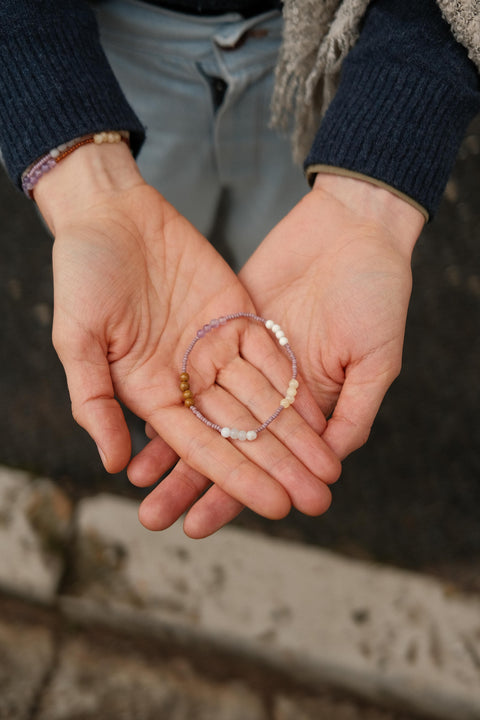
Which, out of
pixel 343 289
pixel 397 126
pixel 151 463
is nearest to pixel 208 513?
pixel 151 463

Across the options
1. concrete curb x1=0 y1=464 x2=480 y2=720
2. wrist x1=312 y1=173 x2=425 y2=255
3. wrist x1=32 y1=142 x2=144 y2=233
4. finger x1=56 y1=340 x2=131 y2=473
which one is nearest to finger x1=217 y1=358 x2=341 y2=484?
finger x1=56 y1=340 x2=131 y2=473

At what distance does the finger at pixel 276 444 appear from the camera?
4.50 feet

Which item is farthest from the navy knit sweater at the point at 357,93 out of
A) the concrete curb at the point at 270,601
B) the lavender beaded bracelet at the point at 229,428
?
the concrete curb at the point at 270,601

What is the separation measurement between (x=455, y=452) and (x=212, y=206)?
1.37 m

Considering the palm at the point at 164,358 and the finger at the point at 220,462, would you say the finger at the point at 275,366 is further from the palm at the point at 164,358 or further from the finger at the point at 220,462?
the finger at the point at 220,462

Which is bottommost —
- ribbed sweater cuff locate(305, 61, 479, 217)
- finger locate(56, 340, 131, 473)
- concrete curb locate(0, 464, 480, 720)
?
concrete curb locate(0, 464, 480, 720)

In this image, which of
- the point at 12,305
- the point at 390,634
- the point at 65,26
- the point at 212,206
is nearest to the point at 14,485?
the point at 12,305

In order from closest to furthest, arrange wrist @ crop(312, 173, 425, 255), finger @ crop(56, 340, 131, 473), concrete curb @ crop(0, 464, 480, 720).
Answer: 1. finger @ crop(56, 340, 131, 473)
2. wrist @ crop(312, 173, 425, 255)
3. concrete curb @ crop(0, 464, 480, 720)

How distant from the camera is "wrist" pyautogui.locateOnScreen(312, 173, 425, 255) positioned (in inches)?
59.9

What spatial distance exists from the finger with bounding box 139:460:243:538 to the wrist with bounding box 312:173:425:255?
2.44 ft

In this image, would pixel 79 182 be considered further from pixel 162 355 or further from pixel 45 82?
pixel 162 355

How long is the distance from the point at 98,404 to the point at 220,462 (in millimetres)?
293

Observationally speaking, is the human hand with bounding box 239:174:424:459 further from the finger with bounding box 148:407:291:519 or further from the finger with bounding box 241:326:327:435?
the finger with bounding box 148:407:291:519

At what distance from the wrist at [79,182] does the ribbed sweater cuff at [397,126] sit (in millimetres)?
515
